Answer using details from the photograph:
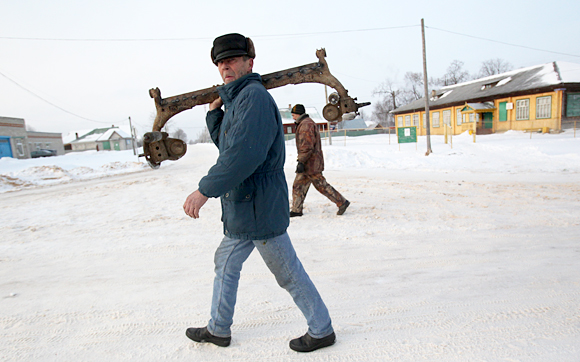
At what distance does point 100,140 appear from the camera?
226 feet

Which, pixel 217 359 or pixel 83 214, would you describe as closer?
pixel 217 359

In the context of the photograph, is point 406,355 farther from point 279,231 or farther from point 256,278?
point 256,278

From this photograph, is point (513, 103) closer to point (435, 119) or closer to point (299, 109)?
point (435, 119)

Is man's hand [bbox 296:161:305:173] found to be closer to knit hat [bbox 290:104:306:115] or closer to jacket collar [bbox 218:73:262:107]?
knit hat [bbox 290:104:306:115]

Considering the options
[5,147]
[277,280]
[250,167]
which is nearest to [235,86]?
[250,167]

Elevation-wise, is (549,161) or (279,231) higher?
(279,231)

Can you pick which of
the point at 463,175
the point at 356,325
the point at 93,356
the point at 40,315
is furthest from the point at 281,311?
the point at 463,175

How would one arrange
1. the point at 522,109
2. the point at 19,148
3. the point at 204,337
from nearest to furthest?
the point at 204,337 → the point at 522,109 → the point at 19,148

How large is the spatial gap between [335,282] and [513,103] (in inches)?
1165

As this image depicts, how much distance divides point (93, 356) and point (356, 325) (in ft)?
5.76

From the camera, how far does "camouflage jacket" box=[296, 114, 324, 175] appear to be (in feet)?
18.0

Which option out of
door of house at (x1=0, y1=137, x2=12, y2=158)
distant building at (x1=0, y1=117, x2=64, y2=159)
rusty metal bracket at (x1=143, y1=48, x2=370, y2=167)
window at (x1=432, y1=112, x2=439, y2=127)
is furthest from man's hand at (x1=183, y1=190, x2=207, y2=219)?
door of house at (x1=0, y1=137, x2=12, y2=158)

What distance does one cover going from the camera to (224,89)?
205cm

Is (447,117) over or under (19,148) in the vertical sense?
under
